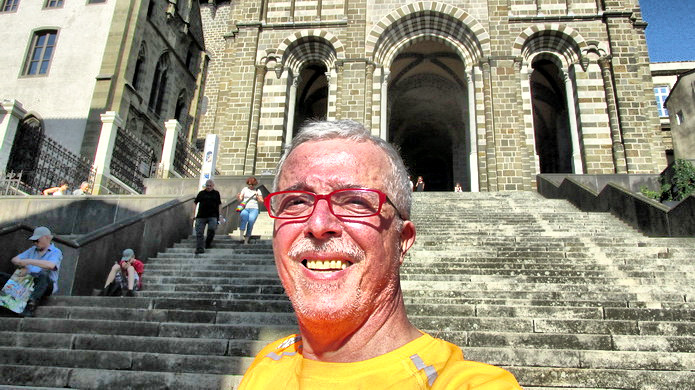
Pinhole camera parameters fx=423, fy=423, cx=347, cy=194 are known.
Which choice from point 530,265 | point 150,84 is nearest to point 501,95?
point 530,265

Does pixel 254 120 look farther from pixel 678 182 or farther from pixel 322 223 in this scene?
pixel 322 223

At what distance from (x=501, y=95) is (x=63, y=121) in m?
18.1

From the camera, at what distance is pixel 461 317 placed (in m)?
4.04

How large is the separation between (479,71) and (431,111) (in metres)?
6.97

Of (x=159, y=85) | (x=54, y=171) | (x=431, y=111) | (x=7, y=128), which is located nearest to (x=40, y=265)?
(x=7, y=128)

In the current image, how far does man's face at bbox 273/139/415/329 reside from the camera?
46.5 inches

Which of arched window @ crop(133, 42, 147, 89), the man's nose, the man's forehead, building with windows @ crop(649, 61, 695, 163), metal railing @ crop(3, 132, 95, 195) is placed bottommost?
the man's nose

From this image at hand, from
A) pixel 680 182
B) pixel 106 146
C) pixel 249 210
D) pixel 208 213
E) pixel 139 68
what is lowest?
pixel 208 213

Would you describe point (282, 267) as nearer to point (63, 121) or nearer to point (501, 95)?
point (501, 95)

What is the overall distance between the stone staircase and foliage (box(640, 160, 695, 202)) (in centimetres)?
342

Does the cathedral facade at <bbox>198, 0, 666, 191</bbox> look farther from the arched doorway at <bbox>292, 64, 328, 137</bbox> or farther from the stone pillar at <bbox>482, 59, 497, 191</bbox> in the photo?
the arched doorway at <bbox>292, 64, 328, 137</bbox>

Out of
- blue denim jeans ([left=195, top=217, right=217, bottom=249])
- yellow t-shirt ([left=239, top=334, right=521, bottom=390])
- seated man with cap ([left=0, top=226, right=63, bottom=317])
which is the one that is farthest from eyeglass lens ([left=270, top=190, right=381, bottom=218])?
blue denim jeans ([left=195, top=217, right=217, bottom=249])

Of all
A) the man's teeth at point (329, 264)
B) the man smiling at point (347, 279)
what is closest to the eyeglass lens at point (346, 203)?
the man smiling at point (347, 279)

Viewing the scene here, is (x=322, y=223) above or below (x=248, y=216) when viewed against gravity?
below
